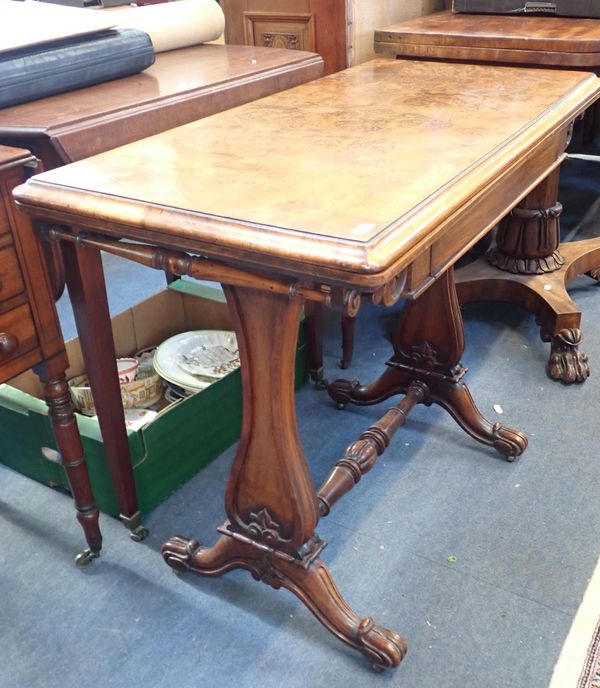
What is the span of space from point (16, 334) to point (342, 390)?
89cm

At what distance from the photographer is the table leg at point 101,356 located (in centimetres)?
120

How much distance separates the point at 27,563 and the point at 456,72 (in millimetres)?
1361

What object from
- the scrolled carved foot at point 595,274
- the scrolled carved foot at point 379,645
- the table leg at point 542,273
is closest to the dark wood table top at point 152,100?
the table leg at point 542,273

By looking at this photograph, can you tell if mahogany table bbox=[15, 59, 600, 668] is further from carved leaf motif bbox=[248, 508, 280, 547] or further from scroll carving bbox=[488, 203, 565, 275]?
scroll carving bbox=[488, 203, 565, 275]

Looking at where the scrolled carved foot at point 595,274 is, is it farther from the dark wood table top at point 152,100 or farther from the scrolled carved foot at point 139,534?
the scrolled carved foot at point 139,534

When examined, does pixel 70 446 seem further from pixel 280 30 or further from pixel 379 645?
pixel 280 30

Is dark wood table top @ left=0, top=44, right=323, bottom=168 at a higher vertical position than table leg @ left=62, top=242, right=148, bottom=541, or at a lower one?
higher

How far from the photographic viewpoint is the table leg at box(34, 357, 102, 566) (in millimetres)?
1243

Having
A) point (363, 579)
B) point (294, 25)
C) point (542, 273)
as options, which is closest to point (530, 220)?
point (542, 273)

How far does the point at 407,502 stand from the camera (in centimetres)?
155

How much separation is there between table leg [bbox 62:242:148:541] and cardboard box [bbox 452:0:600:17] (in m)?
1.60

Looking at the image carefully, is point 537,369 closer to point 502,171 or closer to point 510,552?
point 510,552

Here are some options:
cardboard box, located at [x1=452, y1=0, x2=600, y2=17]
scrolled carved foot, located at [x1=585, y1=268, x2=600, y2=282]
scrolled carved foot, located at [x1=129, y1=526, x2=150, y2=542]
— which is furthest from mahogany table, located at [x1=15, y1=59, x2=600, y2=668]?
scrolled carved foot, located at [x1=585, y1=268, x2=600, y2=282]

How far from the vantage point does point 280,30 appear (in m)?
2.09
